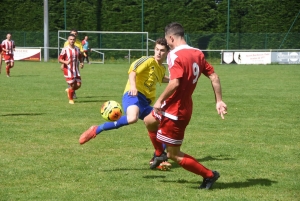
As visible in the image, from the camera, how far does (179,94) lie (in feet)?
20.0

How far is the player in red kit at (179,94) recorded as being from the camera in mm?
5980

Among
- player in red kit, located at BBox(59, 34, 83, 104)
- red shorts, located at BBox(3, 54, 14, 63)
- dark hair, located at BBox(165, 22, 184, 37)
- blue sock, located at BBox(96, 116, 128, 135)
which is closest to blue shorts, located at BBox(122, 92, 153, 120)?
blue sock, located at BBox(96, 116, 128, 135)

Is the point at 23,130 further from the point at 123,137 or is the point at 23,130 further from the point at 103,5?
the point at 103,5

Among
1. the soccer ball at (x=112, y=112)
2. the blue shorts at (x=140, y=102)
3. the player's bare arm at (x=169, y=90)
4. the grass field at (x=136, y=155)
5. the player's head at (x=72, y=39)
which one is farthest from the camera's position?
the player's head at (x=72, y=39)

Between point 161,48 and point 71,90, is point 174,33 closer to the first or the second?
point 161,48

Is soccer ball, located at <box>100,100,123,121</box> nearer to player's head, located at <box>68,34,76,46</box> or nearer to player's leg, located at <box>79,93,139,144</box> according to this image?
player's leg, located at <box>79,93,139,144</box>

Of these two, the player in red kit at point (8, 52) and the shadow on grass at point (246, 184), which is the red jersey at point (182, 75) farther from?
the player in red kit at point (8, 52)

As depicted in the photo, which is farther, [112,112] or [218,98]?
[112,112]

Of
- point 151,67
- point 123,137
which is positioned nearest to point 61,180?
point 151,67

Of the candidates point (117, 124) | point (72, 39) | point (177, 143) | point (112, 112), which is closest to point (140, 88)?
point (112, 112)

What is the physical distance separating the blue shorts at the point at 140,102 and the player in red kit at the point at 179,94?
5.12 feet

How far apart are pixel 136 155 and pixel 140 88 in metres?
1.03

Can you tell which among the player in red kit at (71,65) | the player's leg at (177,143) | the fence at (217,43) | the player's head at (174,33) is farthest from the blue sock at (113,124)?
the fence at (217,43)

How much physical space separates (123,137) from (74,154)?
1.71 meters
